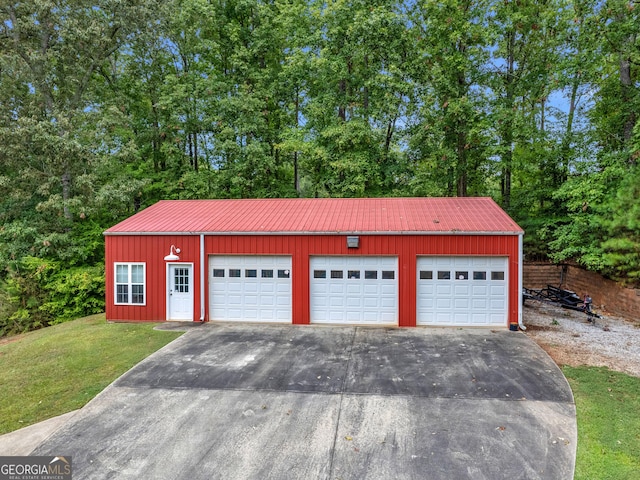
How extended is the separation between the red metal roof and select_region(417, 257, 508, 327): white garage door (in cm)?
93

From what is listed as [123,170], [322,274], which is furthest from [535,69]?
[123,170]

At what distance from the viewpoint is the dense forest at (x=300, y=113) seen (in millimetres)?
12359

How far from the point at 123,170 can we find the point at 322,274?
39.8ft

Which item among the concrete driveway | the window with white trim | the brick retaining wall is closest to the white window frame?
the window with white trim

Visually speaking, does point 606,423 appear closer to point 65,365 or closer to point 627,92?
point 65,365

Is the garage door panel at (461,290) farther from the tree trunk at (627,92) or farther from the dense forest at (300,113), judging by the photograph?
the tree trunk at (627,92)

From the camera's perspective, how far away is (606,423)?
4.52 m

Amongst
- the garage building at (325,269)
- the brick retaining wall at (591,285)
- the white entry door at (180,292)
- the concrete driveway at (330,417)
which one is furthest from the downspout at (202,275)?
the brick retaining wall at (591,285)

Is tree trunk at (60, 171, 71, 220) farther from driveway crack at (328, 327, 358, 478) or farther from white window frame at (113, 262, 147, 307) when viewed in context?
driveway crack at (328, 327, 358, 478)

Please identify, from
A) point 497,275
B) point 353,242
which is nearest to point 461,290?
point 497,275

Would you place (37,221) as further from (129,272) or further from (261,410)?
(261,410)

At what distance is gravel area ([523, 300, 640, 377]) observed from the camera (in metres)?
6.79

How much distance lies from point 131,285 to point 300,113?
12.3 metres

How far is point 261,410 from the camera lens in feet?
16.6
